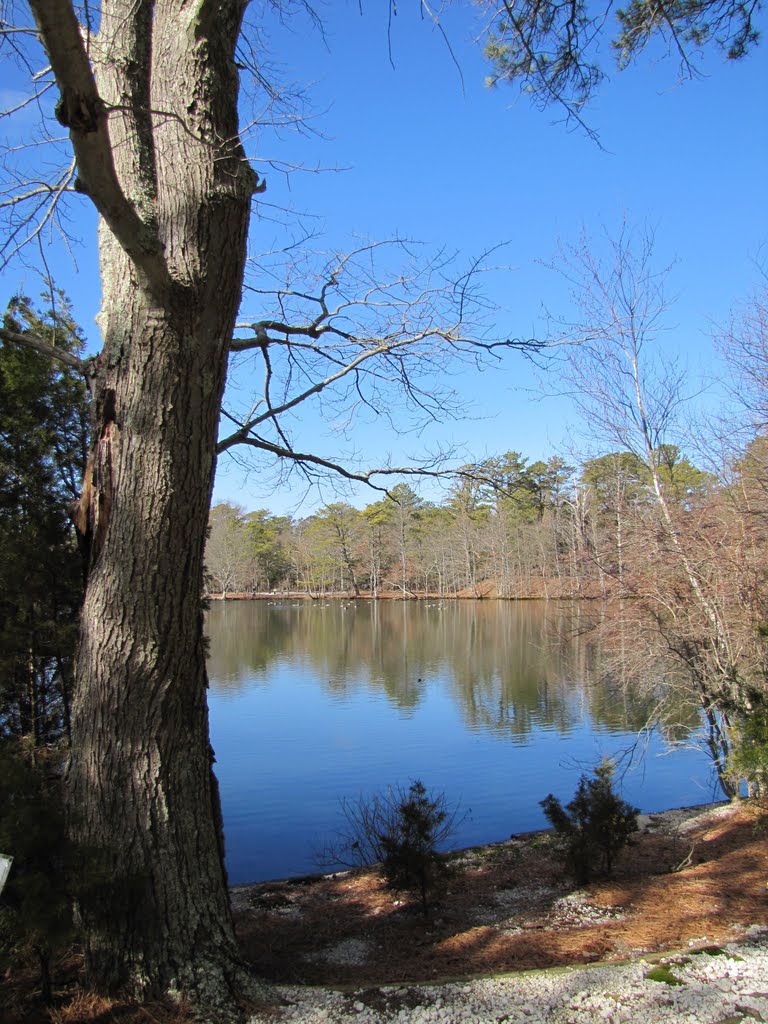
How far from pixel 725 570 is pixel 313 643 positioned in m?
19.3

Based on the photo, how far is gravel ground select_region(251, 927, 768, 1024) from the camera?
2219 mm

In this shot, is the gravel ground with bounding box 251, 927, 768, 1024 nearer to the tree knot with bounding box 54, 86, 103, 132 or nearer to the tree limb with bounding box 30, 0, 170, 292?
the tree limb with bounding box 30, 0, 170, 292

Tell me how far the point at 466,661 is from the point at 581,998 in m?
17.9

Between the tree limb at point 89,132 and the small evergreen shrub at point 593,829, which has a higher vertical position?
the tree limb at point 89,132

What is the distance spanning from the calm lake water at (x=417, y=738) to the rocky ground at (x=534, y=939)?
187 centimetres


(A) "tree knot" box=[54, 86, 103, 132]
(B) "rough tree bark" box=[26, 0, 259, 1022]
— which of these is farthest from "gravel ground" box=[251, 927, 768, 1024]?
(A) "tree knot" box=[54, 86, 103, 132]

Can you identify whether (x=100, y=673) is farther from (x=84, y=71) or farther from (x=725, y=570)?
(x=725, y=570)

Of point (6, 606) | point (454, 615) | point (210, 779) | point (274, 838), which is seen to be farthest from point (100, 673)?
point (454, 615)

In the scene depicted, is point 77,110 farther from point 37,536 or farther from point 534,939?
point 534,939

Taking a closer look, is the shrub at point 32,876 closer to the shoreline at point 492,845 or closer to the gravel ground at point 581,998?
the gravel ground at point 581,998

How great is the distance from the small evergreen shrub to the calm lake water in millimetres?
2769

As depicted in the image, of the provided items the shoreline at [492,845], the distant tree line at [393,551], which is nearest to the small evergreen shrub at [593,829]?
the shoreline at [492,845]

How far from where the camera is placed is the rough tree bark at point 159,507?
7.75 feet

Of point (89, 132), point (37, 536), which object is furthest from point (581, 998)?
point (37, 536)
